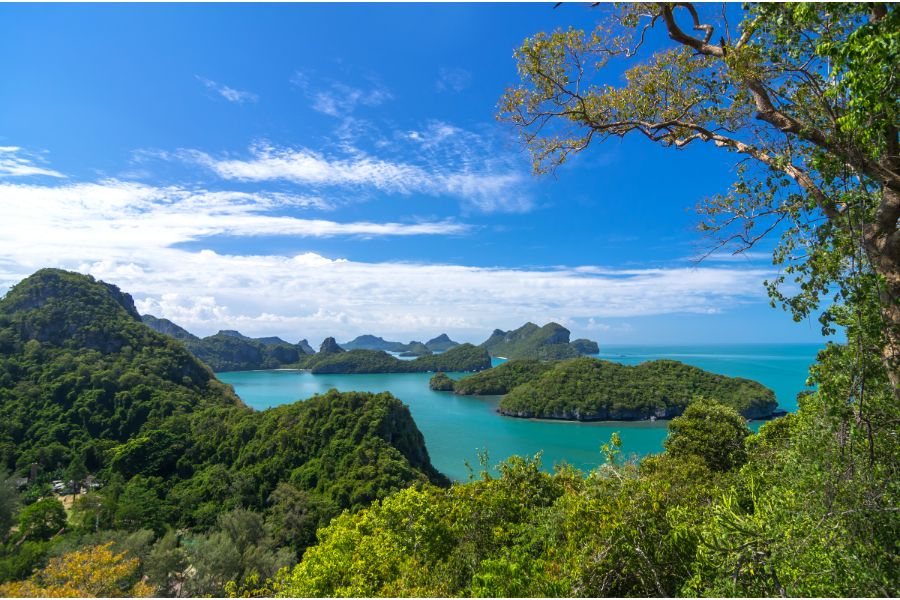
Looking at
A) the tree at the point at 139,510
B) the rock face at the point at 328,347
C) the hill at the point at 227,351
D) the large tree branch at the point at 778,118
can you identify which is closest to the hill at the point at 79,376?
the tree at the point at 139,510

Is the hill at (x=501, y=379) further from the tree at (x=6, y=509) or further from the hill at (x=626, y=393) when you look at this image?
the tree at (x=6, y=509)

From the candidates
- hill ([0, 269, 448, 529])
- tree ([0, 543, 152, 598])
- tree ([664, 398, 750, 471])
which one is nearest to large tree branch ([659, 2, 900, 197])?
tree ([664, 398, 750, 471])

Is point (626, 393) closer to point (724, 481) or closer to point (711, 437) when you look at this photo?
point (711, 437)

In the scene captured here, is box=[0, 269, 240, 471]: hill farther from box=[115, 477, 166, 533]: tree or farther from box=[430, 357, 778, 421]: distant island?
box=[430, 357, 778, 421]: distant island

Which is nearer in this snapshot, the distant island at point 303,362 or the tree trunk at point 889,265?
the tree trunk at point 889,265

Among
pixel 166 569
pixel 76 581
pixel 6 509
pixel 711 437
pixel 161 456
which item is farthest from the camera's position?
pixel 161 456

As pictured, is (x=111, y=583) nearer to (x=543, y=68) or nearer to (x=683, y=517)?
(x=683, y=517)

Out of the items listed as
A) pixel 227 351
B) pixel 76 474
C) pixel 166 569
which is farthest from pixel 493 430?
pixel 227 351
